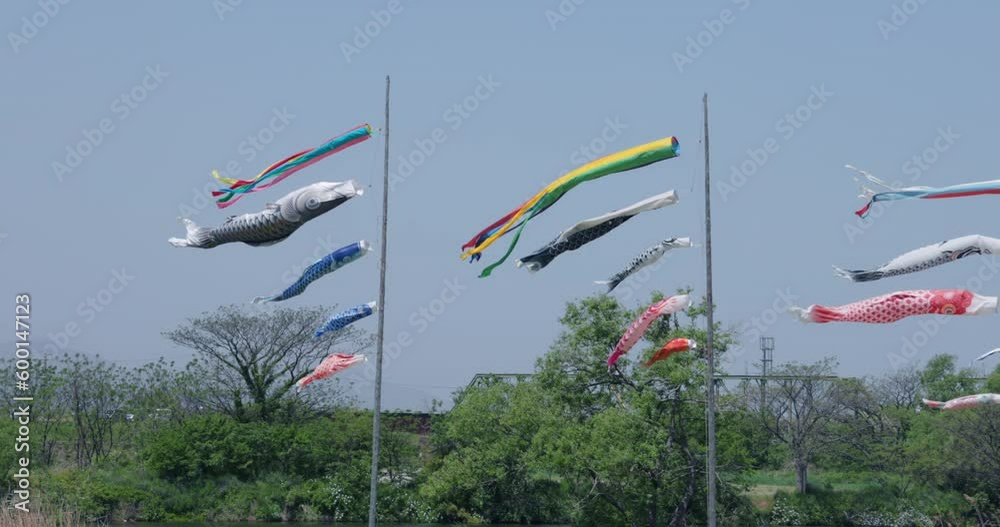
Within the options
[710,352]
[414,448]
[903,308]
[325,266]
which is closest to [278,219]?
[325,266]

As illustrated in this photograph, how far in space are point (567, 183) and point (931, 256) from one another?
20.0 ft

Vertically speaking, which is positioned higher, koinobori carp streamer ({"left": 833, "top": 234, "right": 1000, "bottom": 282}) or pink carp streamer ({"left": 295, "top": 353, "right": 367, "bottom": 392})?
koinobori carp streamer ({"left": 833, "top": 234, "right": 1000, "bottom": 282})

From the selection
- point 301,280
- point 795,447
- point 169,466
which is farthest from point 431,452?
point 301,280

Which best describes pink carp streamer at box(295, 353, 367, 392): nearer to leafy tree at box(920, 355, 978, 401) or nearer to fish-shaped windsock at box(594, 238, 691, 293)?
fish-shaped windsock at box(594, 238, 691, 293)

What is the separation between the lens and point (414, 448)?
46.3 meters

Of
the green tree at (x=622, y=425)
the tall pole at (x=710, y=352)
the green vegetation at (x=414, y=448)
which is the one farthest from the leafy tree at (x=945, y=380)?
the tall pole at (x=710, y=352)

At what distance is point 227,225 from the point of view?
2130cm

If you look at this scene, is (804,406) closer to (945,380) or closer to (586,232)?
(945,380)

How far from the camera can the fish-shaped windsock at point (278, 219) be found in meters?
20.0

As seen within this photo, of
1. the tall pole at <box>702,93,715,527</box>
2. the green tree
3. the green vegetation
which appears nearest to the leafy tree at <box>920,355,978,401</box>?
the green vegetation

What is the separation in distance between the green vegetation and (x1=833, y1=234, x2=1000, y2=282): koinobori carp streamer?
549 inches

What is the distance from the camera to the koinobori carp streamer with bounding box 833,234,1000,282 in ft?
61.4

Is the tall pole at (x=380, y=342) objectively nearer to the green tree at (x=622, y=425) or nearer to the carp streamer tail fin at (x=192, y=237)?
the carp streamer tail fin at (x=192, y=237)

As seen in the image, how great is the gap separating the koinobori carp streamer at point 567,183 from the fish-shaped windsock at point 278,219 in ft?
9.33
